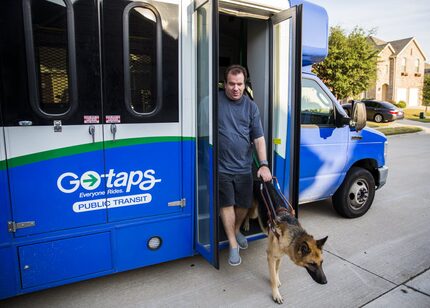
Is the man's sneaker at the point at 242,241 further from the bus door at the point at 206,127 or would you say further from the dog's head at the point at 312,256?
the dog's head at the point at 312,256

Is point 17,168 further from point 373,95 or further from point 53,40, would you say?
point 373,95

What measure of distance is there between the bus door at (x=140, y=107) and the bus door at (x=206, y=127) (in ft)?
0.70

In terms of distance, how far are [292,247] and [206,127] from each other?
51.8 inches

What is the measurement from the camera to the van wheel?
5109 mm

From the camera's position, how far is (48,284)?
281 cm

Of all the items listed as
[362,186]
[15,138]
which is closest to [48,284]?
[15,138]

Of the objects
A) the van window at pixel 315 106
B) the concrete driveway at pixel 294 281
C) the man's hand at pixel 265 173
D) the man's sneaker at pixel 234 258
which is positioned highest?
the van window at pixel 315 106

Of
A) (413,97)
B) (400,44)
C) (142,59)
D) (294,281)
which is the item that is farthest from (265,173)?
(413,97)

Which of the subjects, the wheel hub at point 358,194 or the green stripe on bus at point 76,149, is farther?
the wheel hub at point 358,194

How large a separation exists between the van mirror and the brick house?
1547 inches

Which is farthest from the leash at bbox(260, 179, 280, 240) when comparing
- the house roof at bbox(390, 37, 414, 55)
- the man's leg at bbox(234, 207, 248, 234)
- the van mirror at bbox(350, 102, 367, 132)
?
the house roof at bbox(390, 37, 414, 55)

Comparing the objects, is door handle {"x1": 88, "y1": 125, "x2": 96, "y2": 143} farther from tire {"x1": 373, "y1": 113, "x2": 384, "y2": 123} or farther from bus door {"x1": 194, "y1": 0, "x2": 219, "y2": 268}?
tire {"x1": 373, "y1": 113, "x2": 384, "y2": 123}

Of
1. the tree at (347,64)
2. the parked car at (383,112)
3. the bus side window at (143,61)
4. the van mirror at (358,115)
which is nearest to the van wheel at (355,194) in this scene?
the van mirror at (358,115)

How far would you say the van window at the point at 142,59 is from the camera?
293 centimetres
